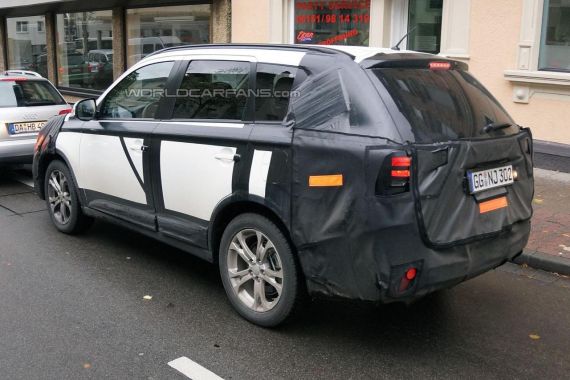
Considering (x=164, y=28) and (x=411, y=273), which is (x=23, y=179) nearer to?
(x=164, y=28)

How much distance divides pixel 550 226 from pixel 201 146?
3849mm

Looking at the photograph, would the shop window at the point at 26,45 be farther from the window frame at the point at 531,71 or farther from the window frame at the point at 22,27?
the window frame at the point at 531,71

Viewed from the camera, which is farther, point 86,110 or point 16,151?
point 16,151

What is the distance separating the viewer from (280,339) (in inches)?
158

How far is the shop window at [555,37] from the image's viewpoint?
833 cm

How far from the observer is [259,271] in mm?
4102

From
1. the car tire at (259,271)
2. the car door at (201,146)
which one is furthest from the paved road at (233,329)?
the car door at (201,146)

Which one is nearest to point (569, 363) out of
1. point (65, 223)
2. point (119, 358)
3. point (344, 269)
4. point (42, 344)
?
point (344, 269)

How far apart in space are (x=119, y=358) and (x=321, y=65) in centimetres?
216

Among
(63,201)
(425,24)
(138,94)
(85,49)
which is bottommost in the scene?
(63,201)

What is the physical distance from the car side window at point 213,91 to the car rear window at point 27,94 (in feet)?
16.3

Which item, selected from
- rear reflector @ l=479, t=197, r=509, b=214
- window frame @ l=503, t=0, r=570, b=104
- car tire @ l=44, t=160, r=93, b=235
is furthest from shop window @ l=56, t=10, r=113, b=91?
rear reflector @ l=479, t=197, r=509, b=214

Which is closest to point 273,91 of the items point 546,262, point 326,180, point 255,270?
point 326,180

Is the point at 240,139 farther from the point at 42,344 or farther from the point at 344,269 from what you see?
the point at 42,344
